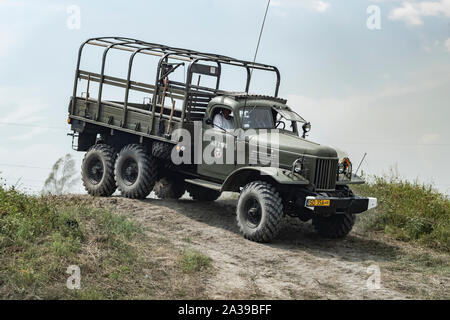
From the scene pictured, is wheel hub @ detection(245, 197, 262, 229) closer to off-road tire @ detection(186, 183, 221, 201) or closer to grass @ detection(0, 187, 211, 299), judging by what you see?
grass @ detection(0, 187, 211, 299)

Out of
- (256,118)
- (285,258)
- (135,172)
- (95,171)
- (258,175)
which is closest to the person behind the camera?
(285,258)

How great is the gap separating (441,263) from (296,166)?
9.56 ft

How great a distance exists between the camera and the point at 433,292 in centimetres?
933

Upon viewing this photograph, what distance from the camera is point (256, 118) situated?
12164mm

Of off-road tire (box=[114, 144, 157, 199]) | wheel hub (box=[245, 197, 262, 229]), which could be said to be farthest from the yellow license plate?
off-road tire (box=[114, 144, 157, 199])

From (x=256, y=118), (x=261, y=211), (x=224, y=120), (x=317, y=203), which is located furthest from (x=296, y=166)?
(x=224, y=120)

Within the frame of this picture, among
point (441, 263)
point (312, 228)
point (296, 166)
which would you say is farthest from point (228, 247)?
point (441, 263)

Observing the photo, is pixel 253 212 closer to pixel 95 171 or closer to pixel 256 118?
pixel 256 118

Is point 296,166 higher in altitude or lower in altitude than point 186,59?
lower

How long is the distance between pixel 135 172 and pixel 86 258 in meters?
5.09

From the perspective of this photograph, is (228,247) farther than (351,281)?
Yes

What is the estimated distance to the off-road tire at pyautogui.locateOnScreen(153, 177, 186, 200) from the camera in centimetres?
1487

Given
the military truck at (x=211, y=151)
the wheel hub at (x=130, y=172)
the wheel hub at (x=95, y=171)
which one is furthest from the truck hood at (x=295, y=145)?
the wheel hub at (x=95, y=171)
